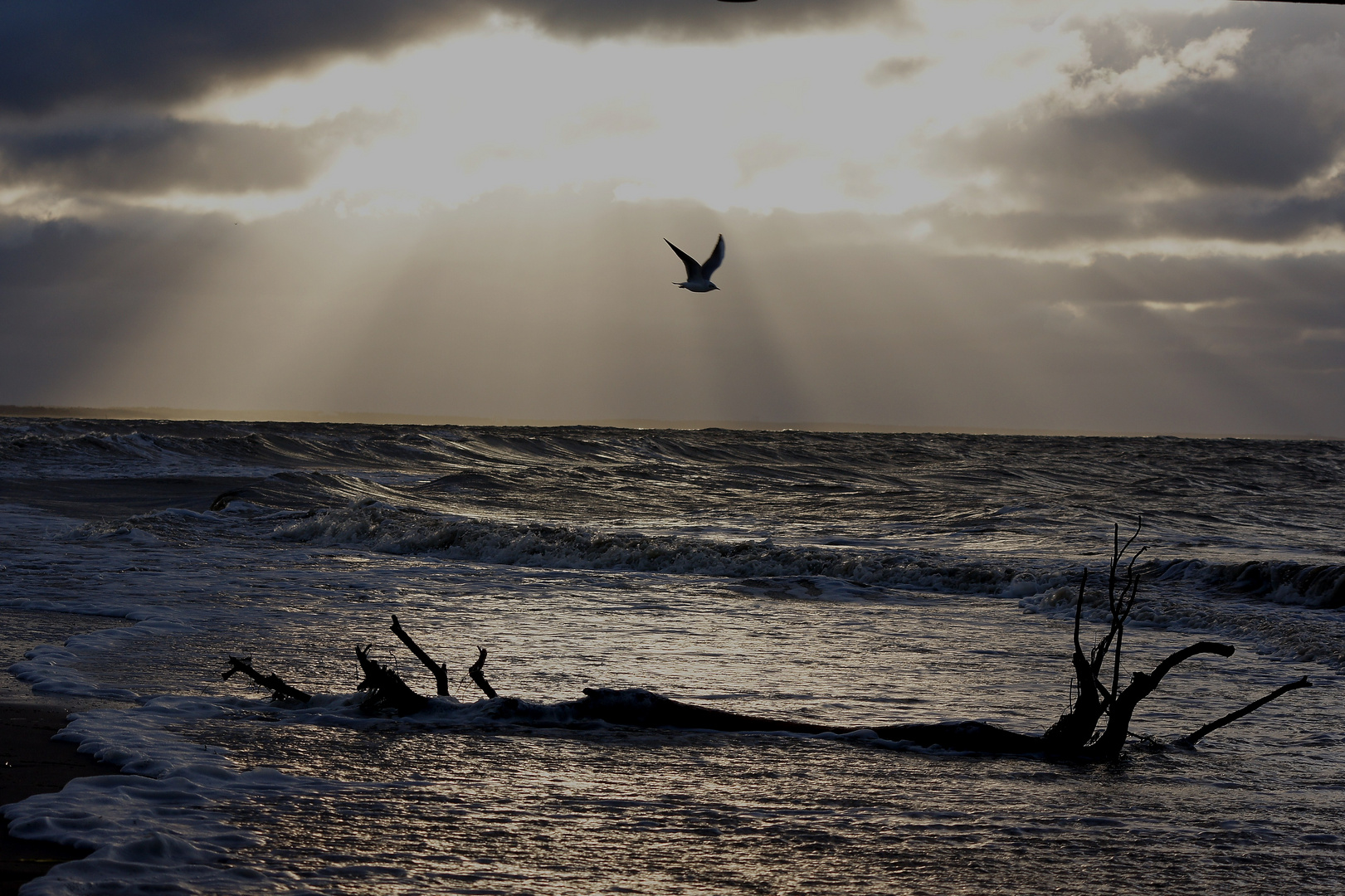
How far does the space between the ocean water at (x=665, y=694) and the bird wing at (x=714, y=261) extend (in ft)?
13.1

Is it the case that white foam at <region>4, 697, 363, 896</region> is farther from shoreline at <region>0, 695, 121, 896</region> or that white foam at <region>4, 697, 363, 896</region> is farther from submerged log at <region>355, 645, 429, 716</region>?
submerged log at <region>355, 645, 429, 716</region>

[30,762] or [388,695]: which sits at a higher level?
[388,695]

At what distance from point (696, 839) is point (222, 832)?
6.12ft

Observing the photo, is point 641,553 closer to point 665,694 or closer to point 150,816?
point 665,694

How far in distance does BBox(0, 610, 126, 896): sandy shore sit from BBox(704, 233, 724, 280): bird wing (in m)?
9.47

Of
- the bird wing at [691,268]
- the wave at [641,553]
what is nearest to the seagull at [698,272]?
the bird wing at [691,268]

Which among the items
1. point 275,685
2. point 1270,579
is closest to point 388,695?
point 275,685

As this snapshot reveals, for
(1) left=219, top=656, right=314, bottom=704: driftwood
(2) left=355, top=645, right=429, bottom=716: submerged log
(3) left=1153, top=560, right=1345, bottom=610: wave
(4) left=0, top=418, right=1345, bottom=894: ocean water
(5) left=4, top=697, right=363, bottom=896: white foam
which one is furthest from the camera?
(3) left=1153, top=560, right=1345, bottom=610: wave

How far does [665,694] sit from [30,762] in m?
3.55

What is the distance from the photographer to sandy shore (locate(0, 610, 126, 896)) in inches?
145

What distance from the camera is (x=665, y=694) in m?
6.86

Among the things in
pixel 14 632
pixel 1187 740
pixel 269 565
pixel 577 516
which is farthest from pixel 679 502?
pixel 1187 740

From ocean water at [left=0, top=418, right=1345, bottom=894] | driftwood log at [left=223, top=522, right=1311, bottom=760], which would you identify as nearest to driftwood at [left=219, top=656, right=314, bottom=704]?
driftwood log at [left=223, top=522, right=1311, bottom=760]

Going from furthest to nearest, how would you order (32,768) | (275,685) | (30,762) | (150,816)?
(275,685) → (30,762) → (32,768) → (150,816)
